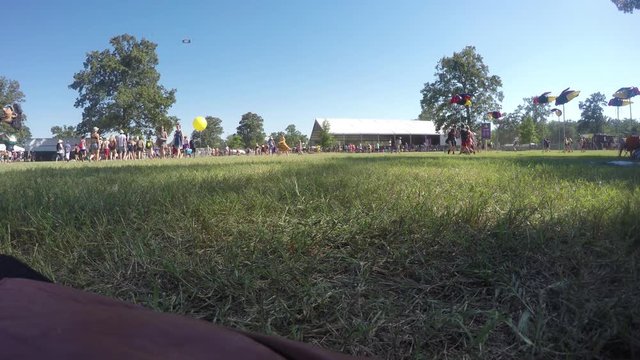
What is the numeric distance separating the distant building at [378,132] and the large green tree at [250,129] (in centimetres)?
3889

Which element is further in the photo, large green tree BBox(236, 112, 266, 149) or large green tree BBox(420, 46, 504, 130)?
large green tree BBox(236, 112, 266, 149)

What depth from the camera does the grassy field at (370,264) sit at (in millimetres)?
1497

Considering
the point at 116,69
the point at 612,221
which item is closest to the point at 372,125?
the point at 116,69

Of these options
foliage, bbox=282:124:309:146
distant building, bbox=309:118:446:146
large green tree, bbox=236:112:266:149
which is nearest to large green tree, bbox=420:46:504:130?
distant building, bbox=309:118:446:146

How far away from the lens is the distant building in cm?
7256

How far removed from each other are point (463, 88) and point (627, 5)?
46.7 m

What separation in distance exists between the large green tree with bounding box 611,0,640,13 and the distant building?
171 ft

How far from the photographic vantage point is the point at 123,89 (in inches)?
2372

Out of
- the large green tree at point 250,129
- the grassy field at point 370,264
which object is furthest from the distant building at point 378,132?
the grassy field at point 370,264

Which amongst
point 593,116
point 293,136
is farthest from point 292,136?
point 593,116

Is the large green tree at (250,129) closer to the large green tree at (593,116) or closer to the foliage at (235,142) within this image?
the foliage at (235,142)

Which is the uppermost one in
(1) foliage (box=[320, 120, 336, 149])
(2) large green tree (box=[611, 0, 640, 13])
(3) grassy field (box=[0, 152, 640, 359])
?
(2) large green tree (box=[611, 0, 640, 13])

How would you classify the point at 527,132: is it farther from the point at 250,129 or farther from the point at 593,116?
the point at 250,129

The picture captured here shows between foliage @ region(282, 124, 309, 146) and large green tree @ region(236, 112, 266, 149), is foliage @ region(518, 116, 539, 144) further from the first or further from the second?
large green tree @ region(236, 112, 266, 149)
